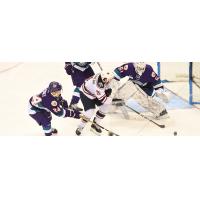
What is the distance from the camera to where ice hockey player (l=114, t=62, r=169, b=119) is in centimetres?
228

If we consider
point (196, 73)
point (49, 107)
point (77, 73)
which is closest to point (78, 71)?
point (77, 73)

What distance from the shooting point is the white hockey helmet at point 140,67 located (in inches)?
89.9

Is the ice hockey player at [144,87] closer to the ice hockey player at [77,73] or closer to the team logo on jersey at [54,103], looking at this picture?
the ice hockey player at [77,73]

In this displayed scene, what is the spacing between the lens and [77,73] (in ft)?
7.27

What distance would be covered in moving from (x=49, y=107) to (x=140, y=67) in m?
0.47

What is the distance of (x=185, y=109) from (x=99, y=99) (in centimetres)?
42

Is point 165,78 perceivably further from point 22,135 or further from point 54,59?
point 22,135

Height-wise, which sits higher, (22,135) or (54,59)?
(54,59)

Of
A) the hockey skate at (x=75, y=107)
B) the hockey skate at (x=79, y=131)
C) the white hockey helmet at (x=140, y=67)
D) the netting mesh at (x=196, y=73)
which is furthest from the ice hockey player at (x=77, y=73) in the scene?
the netting mesh at (x=196, y=73)

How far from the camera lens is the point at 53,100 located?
2.25m

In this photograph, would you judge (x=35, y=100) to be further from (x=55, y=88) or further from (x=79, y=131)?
(x=79, y=131)

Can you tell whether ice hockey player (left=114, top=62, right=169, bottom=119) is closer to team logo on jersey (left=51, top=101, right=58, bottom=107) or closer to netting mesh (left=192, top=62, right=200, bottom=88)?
netting mesh (left=192, top=62, right=200, bottom=88)

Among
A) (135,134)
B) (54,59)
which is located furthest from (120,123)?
(54,59)

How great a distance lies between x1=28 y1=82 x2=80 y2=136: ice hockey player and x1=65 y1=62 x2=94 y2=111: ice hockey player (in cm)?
5
